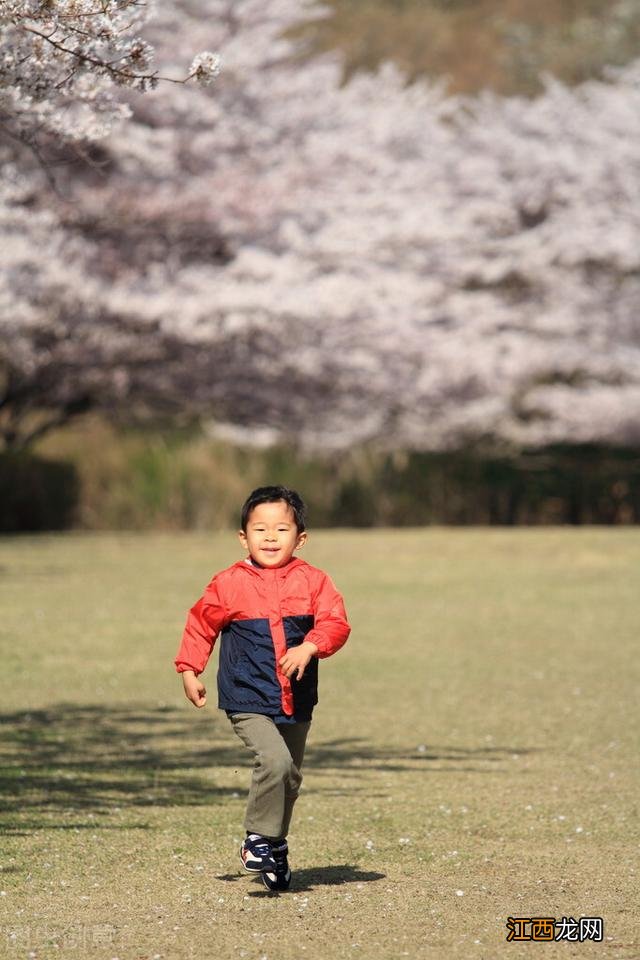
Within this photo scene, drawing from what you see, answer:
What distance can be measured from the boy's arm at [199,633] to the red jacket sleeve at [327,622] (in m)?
0.33

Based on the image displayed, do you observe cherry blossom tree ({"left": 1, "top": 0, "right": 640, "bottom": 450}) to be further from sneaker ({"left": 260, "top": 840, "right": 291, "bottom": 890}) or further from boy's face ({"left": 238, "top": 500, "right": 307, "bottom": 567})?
sneaker ({"left": 260, "top": 840, "right": 291, "bottom": 890})

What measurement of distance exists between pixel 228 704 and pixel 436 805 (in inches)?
91.5

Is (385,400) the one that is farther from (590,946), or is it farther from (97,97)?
(590,946)

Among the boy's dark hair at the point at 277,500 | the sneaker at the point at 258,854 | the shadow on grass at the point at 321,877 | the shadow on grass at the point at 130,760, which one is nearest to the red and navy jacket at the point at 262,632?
the boy's dark hair at the point at 277,500

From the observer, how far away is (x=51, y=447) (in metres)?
29.5

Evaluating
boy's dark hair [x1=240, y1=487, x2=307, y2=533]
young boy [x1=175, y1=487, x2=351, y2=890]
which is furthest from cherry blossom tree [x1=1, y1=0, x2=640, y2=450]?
young boy [x1=175, y1=487, x2=351, y2=890]

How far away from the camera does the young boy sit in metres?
5.66

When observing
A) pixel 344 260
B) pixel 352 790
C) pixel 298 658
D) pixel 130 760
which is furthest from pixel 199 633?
pixel 344 260

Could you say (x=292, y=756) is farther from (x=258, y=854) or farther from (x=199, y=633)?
(x=199, y=633)

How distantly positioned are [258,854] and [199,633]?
796 millimetres

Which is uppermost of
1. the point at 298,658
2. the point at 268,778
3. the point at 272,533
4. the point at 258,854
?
the point at 272,533

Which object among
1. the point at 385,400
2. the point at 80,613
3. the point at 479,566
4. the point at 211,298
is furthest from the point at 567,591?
the point at 385,400

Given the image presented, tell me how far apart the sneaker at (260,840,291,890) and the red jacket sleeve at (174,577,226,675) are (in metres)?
0.69

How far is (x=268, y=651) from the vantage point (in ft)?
18.7
